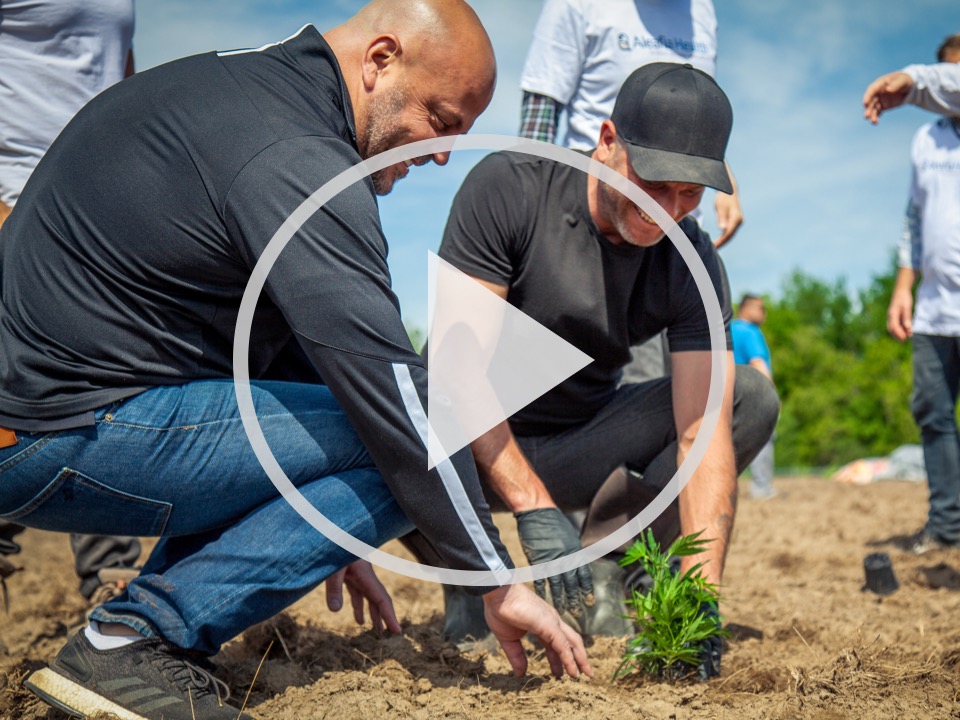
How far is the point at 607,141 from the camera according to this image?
2.93 m

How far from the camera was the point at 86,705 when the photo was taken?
1.96m

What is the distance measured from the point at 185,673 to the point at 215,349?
0.78m

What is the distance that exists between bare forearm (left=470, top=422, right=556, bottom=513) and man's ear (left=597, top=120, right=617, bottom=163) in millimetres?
983

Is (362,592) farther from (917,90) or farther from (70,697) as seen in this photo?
(917,90)

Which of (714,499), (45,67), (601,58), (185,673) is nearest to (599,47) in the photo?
(601,58)

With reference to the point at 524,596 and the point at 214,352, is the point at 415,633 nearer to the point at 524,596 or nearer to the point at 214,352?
the point at 524,596

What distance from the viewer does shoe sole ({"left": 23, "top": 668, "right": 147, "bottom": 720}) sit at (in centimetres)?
196

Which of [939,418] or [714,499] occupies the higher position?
[714,499]

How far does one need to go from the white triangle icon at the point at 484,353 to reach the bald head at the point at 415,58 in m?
0.74

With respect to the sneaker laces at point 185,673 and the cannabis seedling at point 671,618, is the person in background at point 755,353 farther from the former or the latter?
the sneaker laces at point 185,673

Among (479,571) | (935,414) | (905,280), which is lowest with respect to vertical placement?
(935,414)

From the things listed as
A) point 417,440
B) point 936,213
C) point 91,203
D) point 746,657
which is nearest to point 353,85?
point 91,203

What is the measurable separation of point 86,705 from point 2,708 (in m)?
0.37

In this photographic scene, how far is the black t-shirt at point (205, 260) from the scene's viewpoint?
71.8 inches
